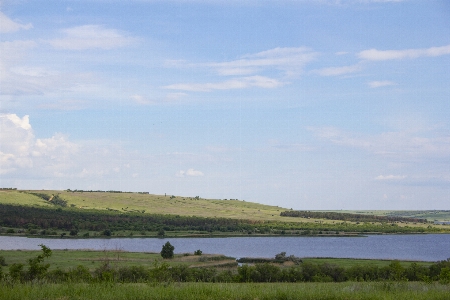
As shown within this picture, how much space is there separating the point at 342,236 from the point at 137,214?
7018cm

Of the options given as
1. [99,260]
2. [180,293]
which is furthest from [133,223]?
[180,293]

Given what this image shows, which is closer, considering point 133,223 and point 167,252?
point 167,252

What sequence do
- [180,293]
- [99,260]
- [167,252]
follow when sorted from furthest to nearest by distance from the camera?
1. [167,252]
2. [99,260]
3. [180,293]

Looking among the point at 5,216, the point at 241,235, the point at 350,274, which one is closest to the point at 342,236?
the point at 241,235

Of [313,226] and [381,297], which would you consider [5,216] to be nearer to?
[313,226]

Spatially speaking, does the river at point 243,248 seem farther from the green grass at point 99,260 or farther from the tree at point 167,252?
the green grass at point 99,260

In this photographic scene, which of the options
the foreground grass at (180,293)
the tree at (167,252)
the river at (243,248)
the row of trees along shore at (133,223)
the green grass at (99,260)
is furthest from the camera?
the row of trees along shore at (133,223)

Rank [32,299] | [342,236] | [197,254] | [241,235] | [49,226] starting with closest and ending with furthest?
1. [32,299]
2. [197,254]
3. [49,226]
4. [241,235]
5. [342,236]

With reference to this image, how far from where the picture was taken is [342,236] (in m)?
151

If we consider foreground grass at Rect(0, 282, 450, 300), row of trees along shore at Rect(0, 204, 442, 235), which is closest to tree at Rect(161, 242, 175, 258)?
foreground grass at Rect(0, 282, 450, 300)

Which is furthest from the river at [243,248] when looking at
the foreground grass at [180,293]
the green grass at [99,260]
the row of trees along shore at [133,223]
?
the foreground grass at [180,293]

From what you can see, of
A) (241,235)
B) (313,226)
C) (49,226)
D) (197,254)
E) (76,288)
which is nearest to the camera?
(76,288)

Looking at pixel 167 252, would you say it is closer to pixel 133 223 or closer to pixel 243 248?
pixel 243 248

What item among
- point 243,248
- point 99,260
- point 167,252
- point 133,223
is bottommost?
point 243,248
